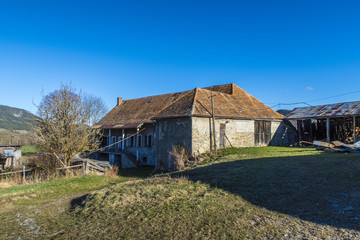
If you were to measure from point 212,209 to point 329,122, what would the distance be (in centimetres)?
2033

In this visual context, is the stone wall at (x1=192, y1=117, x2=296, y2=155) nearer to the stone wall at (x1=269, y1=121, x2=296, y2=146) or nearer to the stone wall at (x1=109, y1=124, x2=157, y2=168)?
the stone wall at (x1=269, y1=121, x2=296, y2=146)

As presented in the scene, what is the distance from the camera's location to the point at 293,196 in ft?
25.3

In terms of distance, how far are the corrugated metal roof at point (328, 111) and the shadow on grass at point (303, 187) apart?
977cm

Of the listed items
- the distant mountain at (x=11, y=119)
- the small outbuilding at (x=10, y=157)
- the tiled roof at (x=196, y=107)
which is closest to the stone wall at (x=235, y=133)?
the tiled roof at (x=196, y=107)

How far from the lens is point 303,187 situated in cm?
851

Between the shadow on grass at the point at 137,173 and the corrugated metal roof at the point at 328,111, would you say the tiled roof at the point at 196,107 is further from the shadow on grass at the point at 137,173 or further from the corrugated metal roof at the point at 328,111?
the shadow on grass at the point at 137,173

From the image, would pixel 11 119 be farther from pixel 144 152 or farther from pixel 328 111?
pixel 328 111

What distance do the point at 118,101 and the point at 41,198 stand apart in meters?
24.7

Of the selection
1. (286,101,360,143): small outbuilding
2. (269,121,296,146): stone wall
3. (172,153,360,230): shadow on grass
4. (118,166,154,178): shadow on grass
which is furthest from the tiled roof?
(172,153,360,230): shadow on grass

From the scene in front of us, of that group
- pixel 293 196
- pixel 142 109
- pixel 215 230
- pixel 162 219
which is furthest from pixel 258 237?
pixel 142 109

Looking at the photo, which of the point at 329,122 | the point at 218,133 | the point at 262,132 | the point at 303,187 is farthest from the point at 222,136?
the point at 303,187

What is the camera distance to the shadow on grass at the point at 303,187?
20.8 ft

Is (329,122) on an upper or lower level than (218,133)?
upper

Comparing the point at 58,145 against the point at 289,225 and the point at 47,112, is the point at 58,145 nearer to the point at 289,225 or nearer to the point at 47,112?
the point at 47,112
